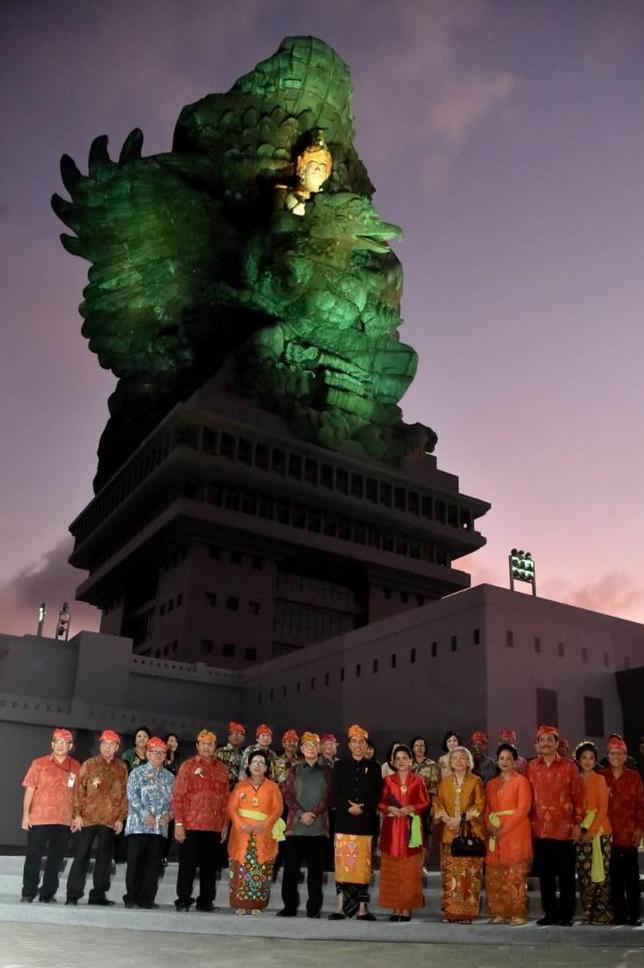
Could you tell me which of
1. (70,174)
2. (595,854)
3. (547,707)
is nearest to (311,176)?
(70,174)

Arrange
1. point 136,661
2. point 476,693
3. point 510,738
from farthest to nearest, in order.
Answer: point 136,661 → point 476,693 → point 510,738

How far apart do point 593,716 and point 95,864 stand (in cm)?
2028

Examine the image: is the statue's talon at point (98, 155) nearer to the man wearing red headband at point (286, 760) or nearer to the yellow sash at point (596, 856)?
the man wearing red headband at point (286, 760)

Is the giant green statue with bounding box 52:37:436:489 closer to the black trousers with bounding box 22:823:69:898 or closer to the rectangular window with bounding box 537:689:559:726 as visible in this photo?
the rectangular window with bounding box 537:689:559:726

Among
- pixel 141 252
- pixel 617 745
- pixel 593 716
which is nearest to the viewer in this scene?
pixel 617 745

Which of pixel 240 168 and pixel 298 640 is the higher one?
pixel 240 168

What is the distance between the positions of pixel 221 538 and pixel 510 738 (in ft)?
145

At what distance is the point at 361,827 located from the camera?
10.1 m

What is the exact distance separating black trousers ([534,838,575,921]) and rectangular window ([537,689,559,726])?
687 inches

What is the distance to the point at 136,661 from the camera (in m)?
42.7

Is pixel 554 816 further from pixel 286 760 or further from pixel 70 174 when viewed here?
pixel 70 174

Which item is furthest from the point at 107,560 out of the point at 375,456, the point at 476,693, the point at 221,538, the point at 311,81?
the point at 476,693

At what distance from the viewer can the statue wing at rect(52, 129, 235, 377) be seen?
220 feet

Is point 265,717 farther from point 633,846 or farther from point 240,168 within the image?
point 240,168
